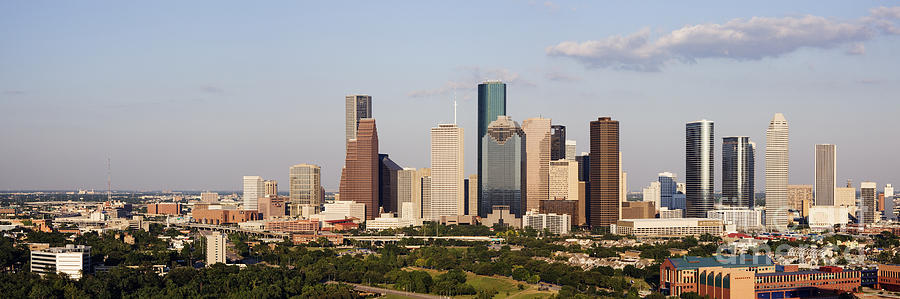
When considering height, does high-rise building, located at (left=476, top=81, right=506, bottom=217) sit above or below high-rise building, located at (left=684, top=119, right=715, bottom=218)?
above

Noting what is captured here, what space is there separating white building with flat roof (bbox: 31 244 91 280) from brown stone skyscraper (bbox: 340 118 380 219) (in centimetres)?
7657

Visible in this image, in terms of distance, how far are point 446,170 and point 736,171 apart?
135 ft

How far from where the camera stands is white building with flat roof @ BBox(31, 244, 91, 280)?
65938mm

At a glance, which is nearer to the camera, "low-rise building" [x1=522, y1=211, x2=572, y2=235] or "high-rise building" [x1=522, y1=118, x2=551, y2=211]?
"low-rise building" [x1=522, y1=211, x2=572, y2=235]

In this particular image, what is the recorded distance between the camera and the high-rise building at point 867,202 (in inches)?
5689

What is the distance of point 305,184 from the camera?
164 m

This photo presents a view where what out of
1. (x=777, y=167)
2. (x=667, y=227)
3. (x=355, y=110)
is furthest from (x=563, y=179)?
(x=355, y=110)

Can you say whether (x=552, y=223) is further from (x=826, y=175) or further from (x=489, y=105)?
(x=826, y=175)

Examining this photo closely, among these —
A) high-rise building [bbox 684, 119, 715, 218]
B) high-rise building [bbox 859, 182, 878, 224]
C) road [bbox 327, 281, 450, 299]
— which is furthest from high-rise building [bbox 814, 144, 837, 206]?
road [bbox 327, 281, 450, 299]

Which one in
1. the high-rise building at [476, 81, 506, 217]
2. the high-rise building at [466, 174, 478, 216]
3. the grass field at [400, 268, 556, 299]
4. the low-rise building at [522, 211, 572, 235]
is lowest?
the grass field at [400, 268, 556, 299]

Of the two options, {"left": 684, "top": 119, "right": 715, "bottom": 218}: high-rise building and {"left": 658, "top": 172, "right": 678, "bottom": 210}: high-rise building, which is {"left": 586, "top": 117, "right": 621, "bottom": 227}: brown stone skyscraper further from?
{"left": 658, "top": 172, "right": 678, "bottom": 210}: high-rise building

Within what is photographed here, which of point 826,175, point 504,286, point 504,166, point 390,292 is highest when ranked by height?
point 504,166

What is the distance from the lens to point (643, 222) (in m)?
122

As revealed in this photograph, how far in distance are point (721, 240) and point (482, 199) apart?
4496 cm
